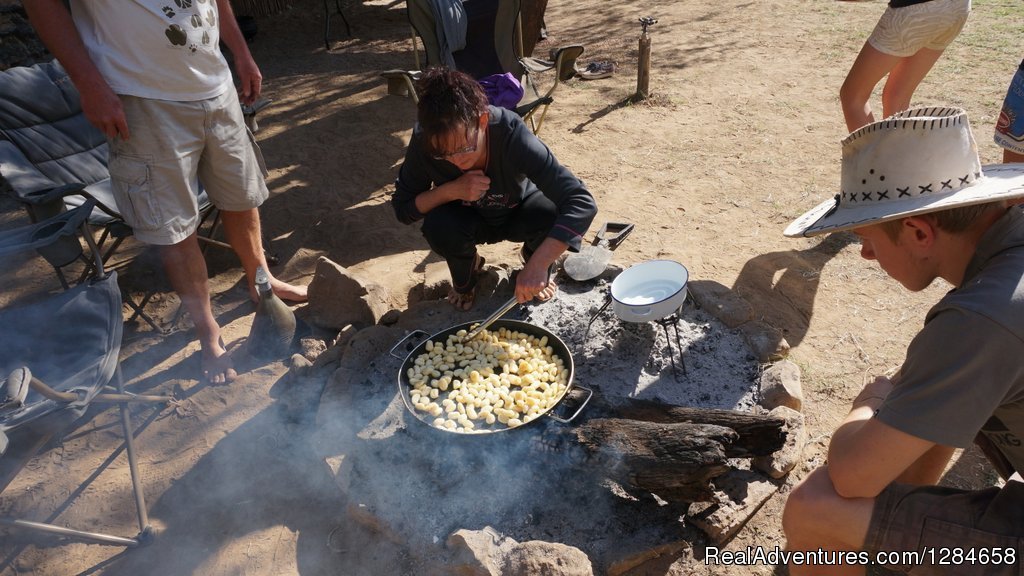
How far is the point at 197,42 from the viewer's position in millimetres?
2773

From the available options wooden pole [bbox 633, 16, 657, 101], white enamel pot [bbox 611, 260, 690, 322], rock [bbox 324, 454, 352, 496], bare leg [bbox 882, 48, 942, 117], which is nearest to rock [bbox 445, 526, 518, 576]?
rock [bbox 324, 454, 352, 496]

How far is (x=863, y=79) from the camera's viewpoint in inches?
129

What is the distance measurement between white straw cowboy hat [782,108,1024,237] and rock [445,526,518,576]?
140cm

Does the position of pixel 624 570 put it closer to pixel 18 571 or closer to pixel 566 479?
pixel 566 479

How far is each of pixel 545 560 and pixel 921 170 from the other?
59.2 inches

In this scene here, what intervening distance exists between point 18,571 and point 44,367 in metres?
0.76

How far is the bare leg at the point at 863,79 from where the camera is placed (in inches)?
128

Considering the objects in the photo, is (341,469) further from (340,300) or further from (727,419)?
(727,419)

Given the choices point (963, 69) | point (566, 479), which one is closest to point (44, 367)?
point (566, 479)

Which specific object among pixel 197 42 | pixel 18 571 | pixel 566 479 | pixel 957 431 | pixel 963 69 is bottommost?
pixel 18 571

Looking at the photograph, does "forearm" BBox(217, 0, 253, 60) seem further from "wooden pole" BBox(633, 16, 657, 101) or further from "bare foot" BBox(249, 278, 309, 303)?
"wooden pole" BBox(633, 16, 657, 101)

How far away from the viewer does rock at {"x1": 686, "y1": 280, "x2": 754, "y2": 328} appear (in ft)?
9.63

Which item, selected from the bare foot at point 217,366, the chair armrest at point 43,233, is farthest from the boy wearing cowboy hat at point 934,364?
the chair armrest at point 43,233

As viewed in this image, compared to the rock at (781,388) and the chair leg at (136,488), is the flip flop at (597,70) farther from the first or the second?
the chair leg at (136,488)
